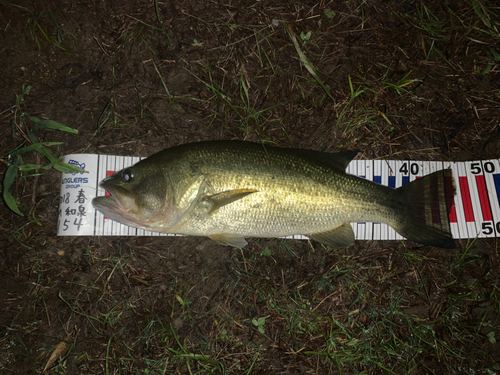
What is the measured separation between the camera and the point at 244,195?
289cm

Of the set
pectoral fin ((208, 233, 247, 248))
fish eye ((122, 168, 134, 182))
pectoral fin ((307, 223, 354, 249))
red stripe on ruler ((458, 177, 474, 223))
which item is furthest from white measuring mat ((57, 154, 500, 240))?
pectoral fin ((208, 233, 247, 248))

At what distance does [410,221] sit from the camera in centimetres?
334

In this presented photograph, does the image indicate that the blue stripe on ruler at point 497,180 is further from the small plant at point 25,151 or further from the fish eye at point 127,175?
the small plant at point 25,151

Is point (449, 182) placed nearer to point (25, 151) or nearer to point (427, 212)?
point (427, 212)

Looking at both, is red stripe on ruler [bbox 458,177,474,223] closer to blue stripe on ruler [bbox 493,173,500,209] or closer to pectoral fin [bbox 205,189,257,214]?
blue stripe on ruler [bbox 493,173,500,209]

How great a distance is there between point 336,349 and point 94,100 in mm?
4105

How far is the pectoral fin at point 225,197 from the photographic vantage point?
2869 millimetres

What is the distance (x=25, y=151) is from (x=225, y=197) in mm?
2365

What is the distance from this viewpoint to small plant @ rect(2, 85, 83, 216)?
3.34 m

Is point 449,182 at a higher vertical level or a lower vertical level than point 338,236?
higher

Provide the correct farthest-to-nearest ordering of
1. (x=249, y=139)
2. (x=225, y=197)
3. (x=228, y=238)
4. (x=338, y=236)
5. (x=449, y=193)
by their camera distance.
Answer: (x=249, y=139)
(x=449, y=193)
(x=338, y=236)
(x=228, y=238)
(x=225, y=197)

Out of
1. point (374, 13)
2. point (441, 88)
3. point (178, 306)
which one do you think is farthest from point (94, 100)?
point (441, 88)

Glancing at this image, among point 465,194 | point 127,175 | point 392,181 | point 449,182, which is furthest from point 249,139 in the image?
point 465,194

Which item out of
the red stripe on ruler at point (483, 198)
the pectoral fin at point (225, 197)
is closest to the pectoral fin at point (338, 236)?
the pectoral fin at point (225, 197)
